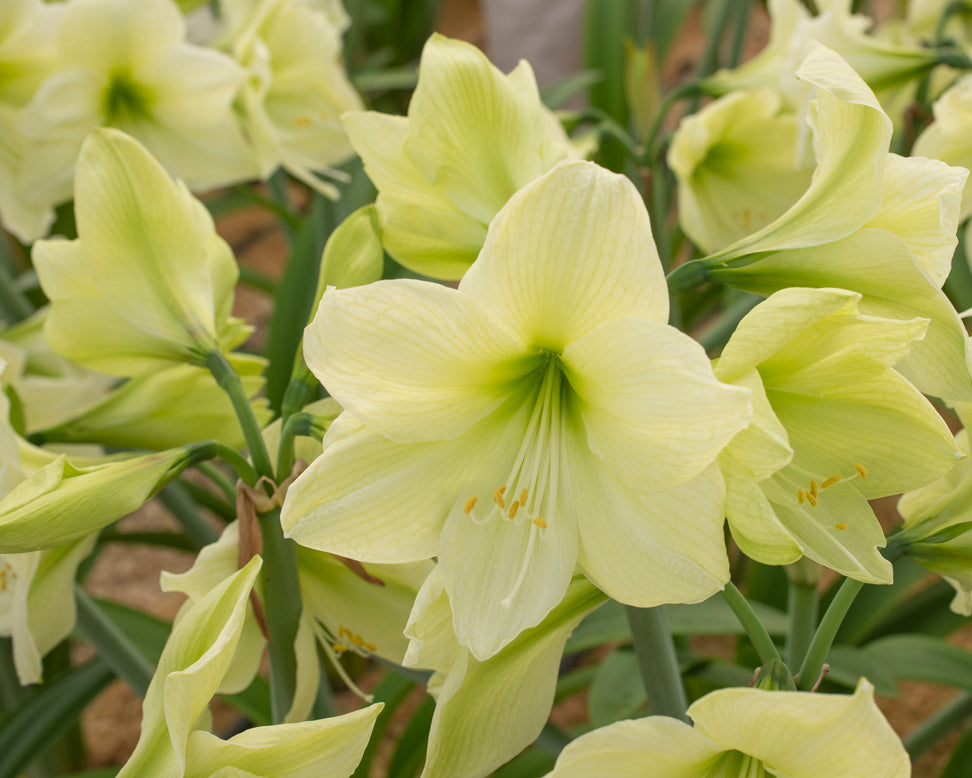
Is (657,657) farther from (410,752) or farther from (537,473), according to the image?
(410,752)

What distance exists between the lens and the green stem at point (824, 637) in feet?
1.70

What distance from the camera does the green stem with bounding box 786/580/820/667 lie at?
0.79 m

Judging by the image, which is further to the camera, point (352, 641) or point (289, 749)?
point (352, 641)

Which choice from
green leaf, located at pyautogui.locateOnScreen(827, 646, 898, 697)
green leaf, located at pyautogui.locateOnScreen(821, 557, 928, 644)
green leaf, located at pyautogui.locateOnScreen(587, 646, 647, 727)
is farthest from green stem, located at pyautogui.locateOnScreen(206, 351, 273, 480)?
green leaf, located at pyautogui.locateOnScreen(821, 557, 928, 644)

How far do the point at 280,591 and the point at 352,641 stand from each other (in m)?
0.08

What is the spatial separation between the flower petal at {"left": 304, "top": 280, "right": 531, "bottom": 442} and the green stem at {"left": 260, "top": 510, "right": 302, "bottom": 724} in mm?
133

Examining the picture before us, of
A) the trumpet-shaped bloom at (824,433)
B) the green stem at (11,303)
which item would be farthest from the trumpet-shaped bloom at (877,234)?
the green stem at (11,303)

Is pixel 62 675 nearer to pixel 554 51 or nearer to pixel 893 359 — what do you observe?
pixel 893 359

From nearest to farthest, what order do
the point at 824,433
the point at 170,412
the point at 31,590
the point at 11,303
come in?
the point at 824,433
the point at 31,590
the point at 170,412
the point at 11,303

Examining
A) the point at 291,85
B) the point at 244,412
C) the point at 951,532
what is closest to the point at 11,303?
the point at 291,85

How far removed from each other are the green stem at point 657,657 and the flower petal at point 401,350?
0.20 metres

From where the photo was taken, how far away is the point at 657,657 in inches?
24.5

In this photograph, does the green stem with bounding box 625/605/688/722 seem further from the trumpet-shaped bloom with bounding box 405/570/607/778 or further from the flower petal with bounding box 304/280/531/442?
the flower petal with bounding box 304/280/531/442

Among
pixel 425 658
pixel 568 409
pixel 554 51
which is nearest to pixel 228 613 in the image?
pixel 425 658
